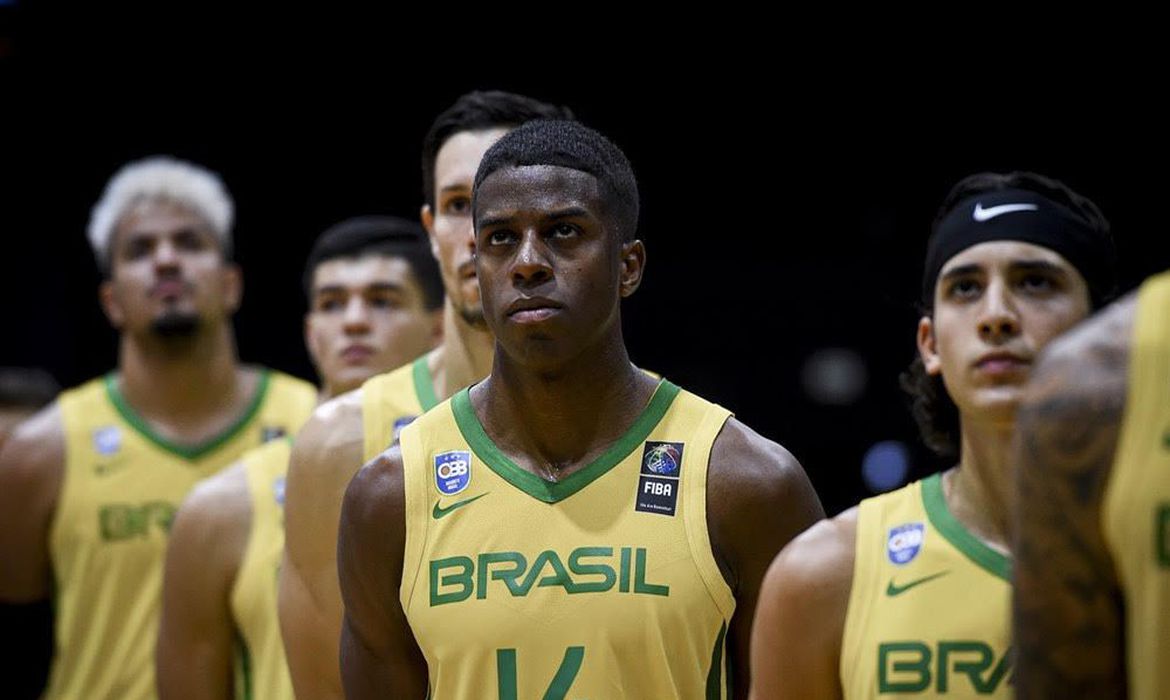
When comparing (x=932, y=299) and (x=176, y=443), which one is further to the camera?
(x=176, y=443)

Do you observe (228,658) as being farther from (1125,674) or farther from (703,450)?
(1125,674)

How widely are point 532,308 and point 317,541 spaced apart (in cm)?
108

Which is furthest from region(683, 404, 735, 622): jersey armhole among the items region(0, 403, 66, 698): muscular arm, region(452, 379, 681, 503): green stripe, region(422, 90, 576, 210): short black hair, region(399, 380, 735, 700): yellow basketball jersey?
region(0, 403, 66, 698): muscular arm

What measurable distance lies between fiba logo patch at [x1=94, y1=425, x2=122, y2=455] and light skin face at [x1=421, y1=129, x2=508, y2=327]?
2.00 meters

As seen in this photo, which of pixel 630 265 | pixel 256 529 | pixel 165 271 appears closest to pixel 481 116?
pixel 630 265

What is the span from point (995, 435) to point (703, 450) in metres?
0.53

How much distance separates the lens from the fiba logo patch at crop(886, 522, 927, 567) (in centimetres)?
305

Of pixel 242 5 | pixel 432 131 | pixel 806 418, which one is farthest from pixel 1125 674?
pixel 242 5

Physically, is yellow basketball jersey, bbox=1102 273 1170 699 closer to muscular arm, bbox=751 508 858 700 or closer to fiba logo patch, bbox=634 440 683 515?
muscular arm, bbox=751 508 858 700

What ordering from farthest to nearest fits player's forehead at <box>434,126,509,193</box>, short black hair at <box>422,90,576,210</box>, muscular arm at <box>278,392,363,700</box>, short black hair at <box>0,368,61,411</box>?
short black hair at <box>0,368,61,411</box>, short black hair at <box>422,90,576,210</box>, player's forehead at <box>434,126,509,193</box>, muscular arm at <box>278,392,363,700</box>

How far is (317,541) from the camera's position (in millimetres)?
3918

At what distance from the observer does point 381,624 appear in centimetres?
322

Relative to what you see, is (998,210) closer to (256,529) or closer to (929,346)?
(929,346)

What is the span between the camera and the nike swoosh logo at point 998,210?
3.29 metres
